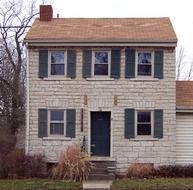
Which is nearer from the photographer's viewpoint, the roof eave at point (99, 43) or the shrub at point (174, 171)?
the shrub at point (174, 171)

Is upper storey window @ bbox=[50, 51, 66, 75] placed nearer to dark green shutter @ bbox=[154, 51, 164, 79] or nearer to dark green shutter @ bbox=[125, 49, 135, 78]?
dark green shutter @ bbox=[125, 49, 135, 78]

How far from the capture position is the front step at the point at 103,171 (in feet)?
74.0

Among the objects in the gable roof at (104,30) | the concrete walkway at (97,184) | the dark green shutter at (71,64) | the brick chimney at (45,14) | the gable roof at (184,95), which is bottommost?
the concrete walkway at (97,184)

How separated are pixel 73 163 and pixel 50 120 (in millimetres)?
3183

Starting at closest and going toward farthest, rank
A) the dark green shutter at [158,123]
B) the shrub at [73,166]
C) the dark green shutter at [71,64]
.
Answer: the shrub at [73,166] → the dark green shutter at [158,123] → the dark green shutter at [71,64]

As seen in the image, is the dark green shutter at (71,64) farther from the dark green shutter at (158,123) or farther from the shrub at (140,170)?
the shrub at (140,170)

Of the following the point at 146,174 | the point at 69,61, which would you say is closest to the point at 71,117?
the point at 69,61

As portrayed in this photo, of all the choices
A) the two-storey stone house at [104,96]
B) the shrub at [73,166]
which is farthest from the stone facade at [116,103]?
the shrub at [73,166]

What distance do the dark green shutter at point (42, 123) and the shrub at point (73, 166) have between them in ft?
6.90

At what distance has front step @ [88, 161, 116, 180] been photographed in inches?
888

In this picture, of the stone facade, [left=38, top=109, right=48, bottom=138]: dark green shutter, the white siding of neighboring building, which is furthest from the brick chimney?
the white siding of neighboring building

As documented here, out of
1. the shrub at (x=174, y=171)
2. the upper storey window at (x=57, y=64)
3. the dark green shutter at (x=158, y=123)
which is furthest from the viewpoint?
the upper storey window at (x=57, y=64)

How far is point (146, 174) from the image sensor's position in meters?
22.6

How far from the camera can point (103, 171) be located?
917 inches
